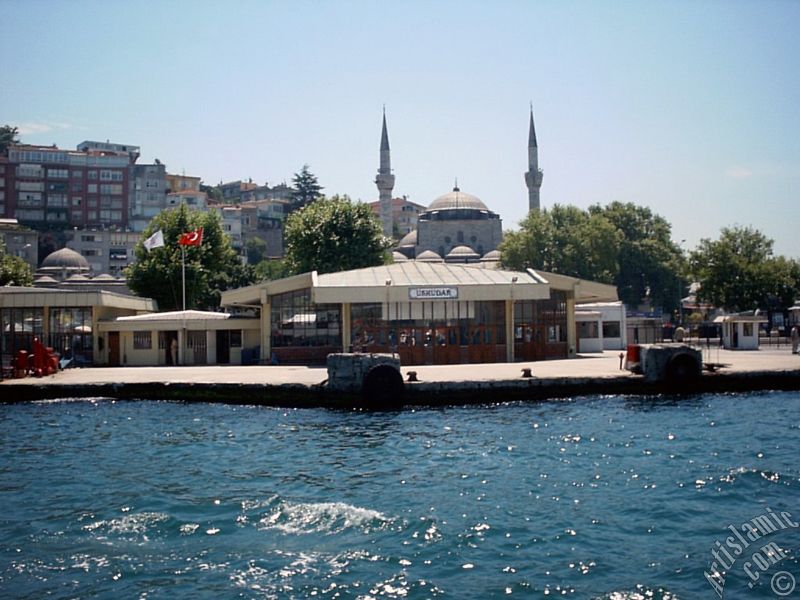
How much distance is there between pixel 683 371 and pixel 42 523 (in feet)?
61.3

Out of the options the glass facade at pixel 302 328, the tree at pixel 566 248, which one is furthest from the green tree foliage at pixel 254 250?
the glass facade at pixel 302 328

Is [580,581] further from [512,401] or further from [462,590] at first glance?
[512,401]

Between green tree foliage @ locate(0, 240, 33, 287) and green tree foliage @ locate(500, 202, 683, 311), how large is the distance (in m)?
35.0

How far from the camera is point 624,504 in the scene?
39.8 ft

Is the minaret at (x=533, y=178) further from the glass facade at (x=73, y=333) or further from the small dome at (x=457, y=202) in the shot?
the glass facade at (x=73, y=333)

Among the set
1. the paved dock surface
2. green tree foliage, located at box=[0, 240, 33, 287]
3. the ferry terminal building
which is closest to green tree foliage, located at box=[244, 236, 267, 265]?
green tree foliage, located at box=[0, 240, 33, 287]

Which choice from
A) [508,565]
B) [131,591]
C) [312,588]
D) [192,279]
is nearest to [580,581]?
[508,565]

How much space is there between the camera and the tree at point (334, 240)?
159ft

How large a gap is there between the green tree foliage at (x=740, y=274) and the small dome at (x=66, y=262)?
54265 mm

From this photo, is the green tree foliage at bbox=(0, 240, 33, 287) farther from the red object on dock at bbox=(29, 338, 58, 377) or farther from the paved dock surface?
the red object on dock at bbox=(29, 338, 58, 377)

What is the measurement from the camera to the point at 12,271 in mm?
50781

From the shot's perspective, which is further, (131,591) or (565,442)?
(565,442)

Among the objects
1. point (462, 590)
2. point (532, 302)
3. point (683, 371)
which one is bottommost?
point (462, 590)

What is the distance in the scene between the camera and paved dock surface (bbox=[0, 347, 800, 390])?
24.1 meters
